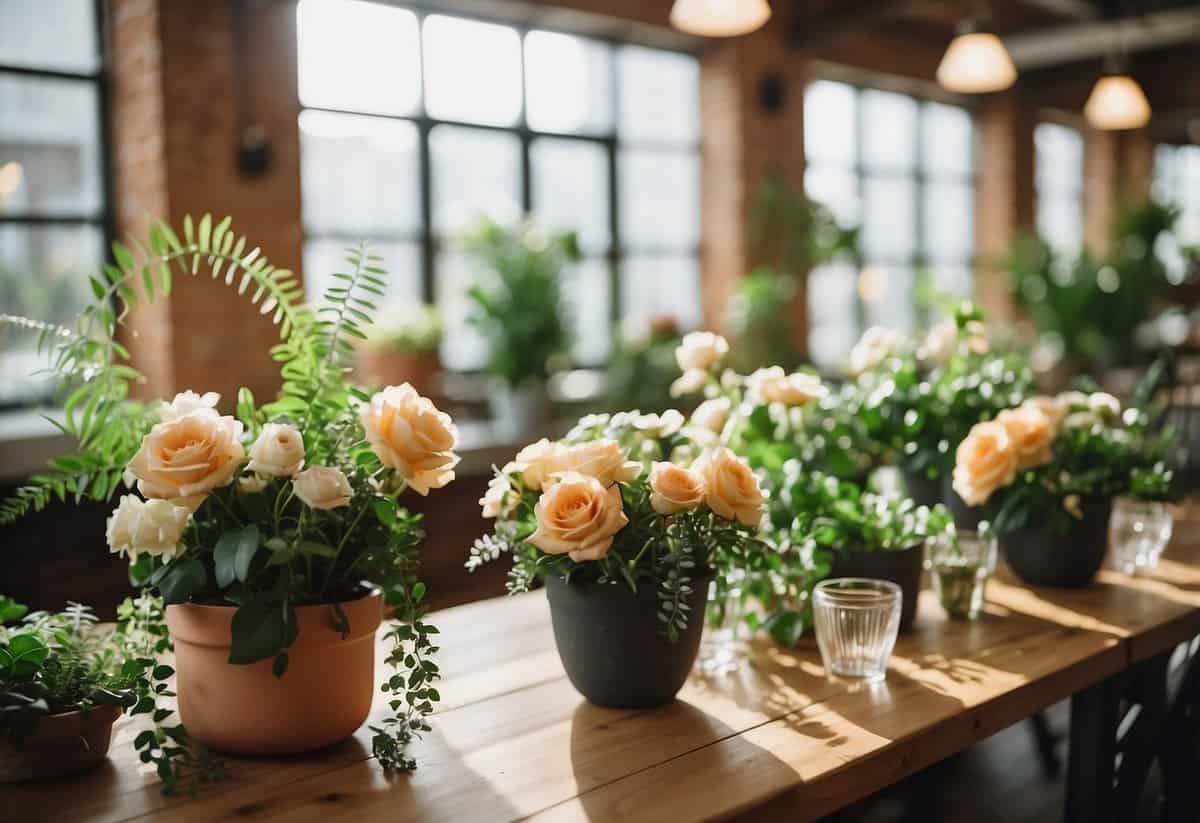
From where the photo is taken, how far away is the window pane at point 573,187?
17.2 feet

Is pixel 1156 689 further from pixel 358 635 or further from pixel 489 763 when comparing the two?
pixel 358 635

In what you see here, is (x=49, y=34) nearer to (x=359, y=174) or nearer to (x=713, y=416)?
(x=359, y=174)

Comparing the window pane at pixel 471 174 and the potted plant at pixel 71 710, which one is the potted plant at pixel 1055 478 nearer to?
the potted plant at pixel 71 710

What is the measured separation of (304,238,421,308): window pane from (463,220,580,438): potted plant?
0.49 m

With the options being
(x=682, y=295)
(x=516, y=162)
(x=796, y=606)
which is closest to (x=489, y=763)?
(x=796, y=606)

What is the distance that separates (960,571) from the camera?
65.9 inches

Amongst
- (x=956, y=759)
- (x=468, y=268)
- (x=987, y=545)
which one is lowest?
(x=956, y=759)

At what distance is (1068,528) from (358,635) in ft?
3.75

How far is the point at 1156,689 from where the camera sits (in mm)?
1820

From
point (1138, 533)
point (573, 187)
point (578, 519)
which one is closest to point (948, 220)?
point (573, 187)

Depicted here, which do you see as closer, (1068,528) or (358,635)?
(358,635)

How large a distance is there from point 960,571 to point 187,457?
3.59 ft

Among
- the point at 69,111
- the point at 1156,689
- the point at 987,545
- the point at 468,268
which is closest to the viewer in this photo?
the point at 987,545

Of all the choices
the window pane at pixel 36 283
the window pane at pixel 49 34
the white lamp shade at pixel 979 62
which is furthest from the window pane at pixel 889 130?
the window pane at pixel 36 283
